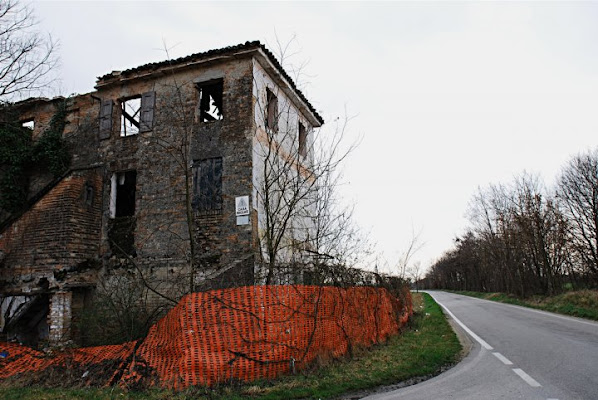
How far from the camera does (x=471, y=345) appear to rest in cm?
1012

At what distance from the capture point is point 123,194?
14.3 metres

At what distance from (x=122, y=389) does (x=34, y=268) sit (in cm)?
747

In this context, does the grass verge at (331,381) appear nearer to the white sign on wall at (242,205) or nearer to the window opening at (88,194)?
the white sign on wall at (242,205)

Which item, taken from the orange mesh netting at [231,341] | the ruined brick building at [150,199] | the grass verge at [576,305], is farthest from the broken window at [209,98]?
the grass verge at [576,305]

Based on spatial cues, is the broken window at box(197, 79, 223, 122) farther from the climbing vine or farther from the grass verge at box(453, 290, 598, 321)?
the grass verge at box(453, 290, 598, 321)

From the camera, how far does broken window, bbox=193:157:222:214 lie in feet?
39.7

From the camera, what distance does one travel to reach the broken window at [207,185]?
12.1 meters

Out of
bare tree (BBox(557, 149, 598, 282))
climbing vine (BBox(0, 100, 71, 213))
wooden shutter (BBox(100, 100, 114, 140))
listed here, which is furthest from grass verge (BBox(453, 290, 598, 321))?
climbing vine (BBox(0, 100, 71, 213))

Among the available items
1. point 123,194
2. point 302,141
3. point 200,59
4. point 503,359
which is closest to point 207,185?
point 123,194

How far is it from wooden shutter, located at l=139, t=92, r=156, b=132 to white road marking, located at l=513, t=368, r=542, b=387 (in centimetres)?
1208

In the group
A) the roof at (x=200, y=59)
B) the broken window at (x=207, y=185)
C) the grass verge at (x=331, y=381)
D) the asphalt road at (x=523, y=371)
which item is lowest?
the asphalt road at (x=523, y=371)

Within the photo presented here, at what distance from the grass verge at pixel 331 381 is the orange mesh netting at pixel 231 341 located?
258 millimetres

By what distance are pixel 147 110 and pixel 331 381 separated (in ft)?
35.6

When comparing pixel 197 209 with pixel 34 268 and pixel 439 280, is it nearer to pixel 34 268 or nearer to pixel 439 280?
pixel 34 268
